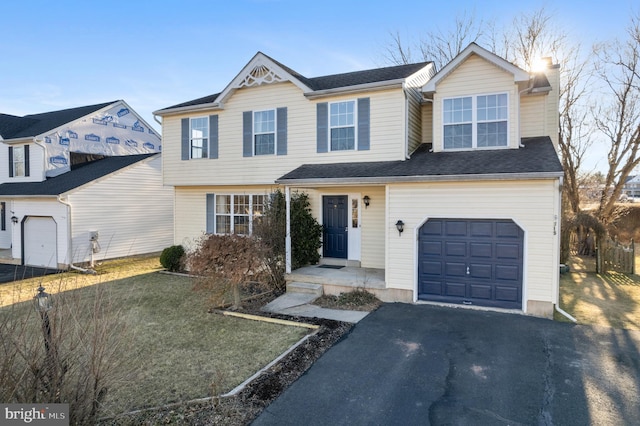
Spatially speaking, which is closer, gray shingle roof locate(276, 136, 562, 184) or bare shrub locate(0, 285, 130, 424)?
bare shrub locate(0, 285, 130, 424)

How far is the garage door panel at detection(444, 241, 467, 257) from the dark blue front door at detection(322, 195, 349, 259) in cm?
384

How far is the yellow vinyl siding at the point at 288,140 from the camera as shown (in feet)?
36.2

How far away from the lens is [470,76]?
→ 10453 millimetres

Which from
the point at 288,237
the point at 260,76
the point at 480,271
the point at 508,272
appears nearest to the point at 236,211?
the point at 288,237

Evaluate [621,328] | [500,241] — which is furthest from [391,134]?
[621,328]

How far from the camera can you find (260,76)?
12.7m

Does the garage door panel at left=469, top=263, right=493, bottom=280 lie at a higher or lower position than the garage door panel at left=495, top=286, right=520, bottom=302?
higher

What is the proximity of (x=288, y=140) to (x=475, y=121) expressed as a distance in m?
5.73

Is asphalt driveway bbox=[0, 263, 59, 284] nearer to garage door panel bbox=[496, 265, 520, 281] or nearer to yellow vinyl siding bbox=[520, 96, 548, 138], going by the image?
garage door panel bbox=[496, 265, 520, 281]

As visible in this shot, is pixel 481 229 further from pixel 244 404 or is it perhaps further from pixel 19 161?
pixel 19 161

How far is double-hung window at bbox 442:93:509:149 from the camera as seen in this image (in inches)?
400

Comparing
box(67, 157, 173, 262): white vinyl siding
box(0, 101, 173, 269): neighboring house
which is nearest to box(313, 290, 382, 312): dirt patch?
box(67, 157, 173, 262): white vinyl siding

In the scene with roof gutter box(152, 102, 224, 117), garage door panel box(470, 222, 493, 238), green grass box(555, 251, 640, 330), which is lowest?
green grass box(555, 251, 640, 330)

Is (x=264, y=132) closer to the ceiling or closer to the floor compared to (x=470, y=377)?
closer to the ceiling
